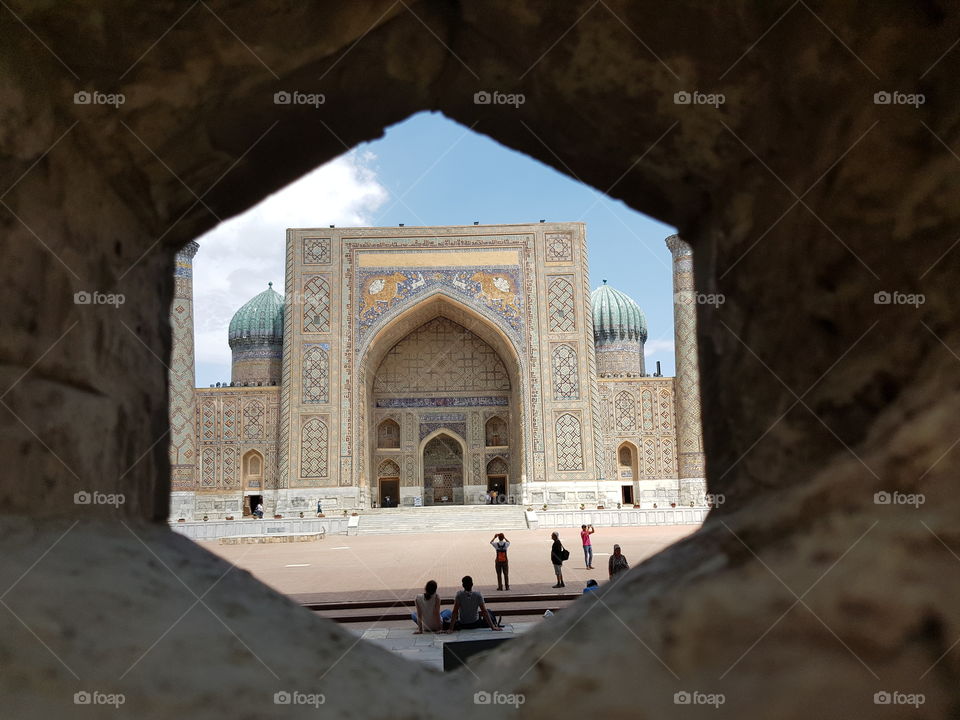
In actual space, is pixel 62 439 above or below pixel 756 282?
below

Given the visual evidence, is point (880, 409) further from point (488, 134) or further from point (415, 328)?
point (415, 328)

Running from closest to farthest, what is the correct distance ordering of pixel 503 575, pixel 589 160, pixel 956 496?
pixel 956 496
pixel 589 160
pixel 503 575

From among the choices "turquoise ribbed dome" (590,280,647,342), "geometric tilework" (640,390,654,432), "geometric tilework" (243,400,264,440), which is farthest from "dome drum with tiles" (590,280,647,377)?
"geometric tilework" (243,400,264,440)

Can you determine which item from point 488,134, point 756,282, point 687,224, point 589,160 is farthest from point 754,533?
point 488,134

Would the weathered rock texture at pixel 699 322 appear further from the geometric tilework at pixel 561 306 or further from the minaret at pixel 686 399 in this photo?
the minaret at pixel 686 399

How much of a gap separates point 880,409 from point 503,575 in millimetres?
7624

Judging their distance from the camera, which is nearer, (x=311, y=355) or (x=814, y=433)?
(x=814, y=433)

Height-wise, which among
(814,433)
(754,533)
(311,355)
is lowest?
(754,533)

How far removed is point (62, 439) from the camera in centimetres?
170

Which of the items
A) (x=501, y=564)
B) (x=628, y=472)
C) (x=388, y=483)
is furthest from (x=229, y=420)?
(x=501, y=564)

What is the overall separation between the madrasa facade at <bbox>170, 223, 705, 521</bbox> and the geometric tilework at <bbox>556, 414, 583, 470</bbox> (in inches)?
2.4

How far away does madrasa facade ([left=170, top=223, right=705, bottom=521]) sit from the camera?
23.0 metres

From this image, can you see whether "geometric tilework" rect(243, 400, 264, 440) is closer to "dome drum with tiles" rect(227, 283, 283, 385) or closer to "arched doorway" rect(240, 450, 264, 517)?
"arched doorway" rect(240, 450, 264, 517)

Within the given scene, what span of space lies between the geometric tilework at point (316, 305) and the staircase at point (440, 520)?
19.5ft
